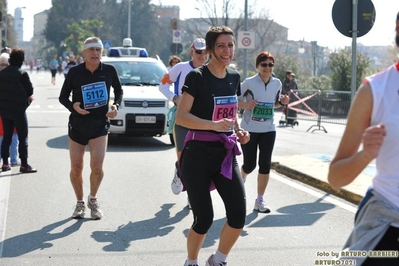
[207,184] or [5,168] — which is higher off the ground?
[207,184]

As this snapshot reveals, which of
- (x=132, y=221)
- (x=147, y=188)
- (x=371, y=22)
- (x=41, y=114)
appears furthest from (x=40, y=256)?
(x=41, y=114)

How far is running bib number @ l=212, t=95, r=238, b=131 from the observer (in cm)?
554

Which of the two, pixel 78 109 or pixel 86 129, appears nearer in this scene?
pixel 78 109

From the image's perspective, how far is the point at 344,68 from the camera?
3391 cm

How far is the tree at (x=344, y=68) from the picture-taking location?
3388 cm

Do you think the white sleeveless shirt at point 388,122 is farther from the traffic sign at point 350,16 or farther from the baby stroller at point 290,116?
the baby stroller at point 290,116

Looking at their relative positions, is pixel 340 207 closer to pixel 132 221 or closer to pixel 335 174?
pixel 132 221

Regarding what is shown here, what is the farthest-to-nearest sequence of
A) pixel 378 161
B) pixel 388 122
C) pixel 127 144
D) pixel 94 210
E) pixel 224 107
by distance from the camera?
1. pixel 127 144
2. pixel 94 210
3. pixel 224 107
4. pixel 378 161
5. pixel 388 122

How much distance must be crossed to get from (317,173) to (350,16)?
92.0 inches

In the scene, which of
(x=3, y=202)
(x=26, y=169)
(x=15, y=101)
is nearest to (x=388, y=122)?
(x=3, y=202)

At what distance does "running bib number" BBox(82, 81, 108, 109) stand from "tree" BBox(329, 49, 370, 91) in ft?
87.9

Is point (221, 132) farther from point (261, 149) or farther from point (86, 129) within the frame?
point (261, 149)

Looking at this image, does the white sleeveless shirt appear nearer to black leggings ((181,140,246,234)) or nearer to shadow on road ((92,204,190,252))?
black leggings ((181,140,246,234))

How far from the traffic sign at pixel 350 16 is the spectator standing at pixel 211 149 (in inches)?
212
